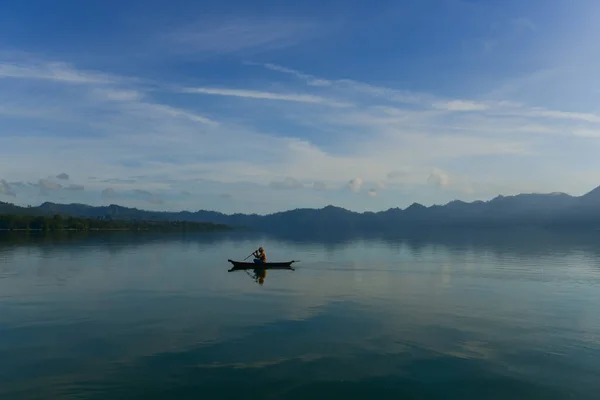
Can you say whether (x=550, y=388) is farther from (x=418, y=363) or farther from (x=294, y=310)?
(x=294, y=310)

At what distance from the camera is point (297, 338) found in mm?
25859

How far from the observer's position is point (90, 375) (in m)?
19.8

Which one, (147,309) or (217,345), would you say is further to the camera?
(147,309)

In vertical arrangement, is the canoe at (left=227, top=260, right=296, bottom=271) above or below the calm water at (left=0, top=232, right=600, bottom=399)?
above

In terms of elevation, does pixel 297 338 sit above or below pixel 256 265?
below

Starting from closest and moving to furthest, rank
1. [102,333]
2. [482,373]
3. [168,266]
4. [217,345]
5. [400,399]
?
[400,399]
[482,373]
[217,345]
[102,333]
[168,266]

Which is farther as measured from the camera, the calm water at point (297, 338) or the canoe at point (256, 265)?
the canoe at point (256, 265)

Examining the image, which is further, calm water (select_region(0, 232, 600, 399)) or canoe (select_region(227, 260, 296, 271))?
canoe (select_region(227, 260, 296, 271))

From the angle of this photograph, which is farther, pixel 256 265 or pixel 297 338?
pixel 256 265

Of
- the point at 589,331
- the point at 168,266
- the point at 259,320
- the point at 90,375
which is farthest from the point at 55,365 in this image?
the point at 168,266

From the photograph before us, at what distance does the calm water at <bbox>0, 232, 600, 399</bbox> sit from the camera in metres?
19.0

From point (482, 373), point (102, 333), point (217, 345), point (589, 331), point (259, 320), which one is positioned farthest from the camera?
point (259, 320)

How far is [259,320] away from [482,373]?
48.4 feet

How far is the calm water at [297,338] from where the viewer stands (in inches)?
746
